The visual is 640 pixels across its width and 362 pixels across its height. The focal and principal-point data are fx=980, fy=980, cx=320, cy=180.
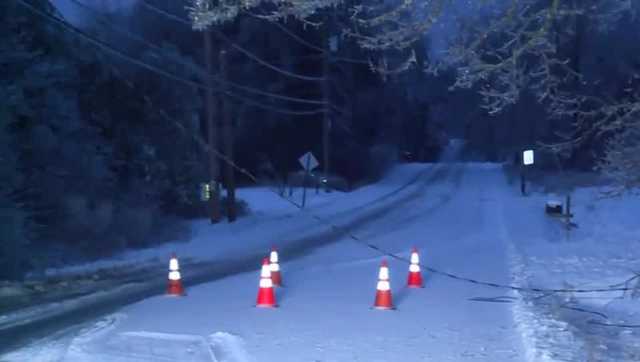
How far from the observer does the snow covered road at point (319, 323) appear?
9281 millimetres

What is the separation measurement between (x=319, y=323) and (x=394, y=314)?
1.27 m

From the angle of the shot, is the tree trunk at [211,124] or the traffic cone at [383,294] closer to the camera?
the traffic cone at [383,294]

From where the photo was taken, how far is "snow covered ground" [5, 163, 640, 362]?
371 inches

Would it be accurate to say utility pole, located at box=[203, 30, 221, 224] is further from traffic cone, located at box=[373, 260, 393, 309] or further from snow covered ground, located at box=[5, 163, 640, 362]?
traffic cone, located at box=[373, 260, 393, 309]

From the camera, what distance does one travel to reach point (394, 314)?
38.8 feet

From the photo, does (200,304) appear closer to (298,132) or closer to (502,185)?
(298,132)

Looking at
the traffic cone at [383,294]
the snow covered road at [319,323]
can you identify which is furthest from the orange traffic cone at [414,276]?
the traffic cone at [383,294]

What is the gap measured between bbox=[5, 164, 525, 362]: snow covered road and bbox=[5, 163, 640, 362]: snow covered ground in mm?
16

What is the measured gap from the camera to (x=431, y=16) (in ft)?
22.8

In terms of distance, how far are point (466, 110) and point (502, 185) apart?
41.9 m

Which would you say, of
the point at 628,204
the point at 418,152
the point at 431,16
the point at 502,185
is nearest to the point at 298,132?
the point at 502,185

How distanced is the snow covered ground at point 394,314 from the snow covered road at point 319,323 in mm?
16

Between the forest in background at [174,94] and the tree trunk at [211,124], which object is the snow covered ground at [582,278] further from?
the tree trunk at [211,124]

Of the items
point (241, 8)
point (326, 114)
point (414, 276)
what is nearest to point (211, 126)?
point (414, 276)
